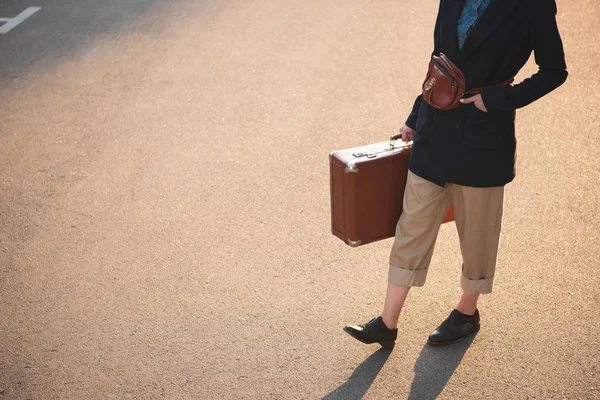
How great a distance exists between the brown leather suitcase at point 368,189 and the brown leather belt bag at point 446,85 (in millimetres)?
391

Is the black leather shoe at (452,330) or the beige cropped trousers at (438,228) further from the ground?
the beige cropped trousers at (438,228)

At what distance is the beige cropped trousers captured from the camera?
10.5 ft

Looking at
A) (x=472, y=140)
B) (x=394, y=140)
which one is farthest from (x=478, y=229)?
(x=394, y=140)

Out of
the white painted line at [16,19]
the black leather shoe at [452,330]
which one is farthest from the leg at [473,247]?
the white painted line at [16,19]

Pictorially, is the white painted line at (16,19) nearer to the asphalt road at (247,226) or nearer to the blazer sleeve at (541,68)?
the asphalt road at (247,226)

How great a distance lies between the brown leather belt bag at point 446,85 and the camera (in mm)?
2973

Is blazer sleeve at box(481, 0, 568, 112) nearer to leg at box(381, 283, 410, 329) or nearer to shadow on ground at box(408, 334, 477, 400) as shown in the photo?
leg at box(381, 283, 410, 329)

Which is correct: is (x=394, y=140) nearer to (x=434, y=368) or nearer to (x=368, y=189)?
(x=368, y=189)

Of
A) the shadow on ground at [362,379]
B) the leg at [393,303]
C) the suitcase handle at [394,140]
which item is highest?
the suitcase handle at [394,140]

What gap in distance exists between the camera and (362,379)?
344cm

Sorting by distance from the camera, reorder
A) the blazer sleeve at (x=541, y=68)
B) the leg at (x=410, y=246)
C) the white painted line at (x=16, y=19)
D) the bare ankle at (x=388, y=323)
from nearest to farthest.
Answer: the blazer sleeve at (x=541, y=68) < the leg at (x=410, y=246) < the bare ankle at (x=388, y=323) < the white painted line at (x=16, y=19)

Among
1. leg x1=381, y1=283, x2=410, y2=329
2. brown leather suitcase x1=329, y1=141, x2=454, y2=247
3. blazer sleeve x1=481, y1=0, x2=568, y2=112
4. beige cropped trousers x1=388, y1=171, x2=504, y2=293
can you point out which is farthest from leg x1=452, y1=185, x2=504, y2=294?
blazer sleeve x1=481, y1=0, x2=568, y2=112

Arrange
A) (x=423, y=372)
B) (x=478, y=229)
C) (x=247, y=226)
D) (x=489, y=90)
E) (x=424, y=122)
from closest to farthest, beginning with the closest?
(x=489, y=90)
(x=424, y=122)
(x=478, y=229)
(x=423, y=372)
(x=247, y=226)

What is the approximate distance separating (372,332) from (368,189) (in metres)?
0.67
